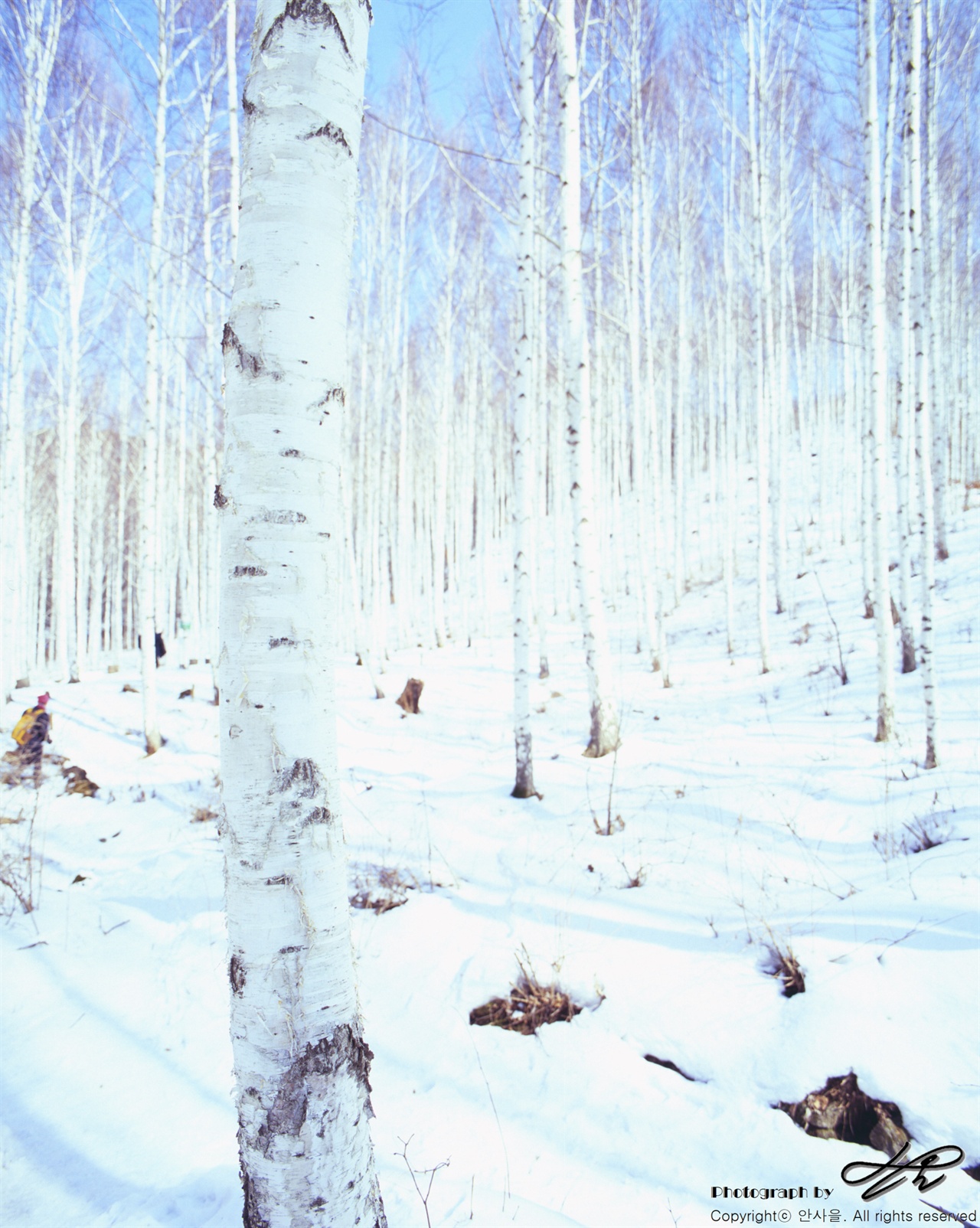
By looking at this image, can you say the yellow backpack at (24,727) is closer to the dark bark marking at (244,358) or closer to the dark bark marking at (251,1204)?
the dark bark marking at (251,1204)

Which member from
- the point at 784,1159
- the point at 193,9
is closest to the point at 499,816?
the point at 784,1159

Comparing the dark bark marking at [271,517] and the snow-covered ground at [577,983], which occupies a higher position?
the dark bark marking at [271,517]

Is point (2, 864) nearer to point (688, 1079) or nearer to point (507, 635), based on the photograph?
point (688, 1079)

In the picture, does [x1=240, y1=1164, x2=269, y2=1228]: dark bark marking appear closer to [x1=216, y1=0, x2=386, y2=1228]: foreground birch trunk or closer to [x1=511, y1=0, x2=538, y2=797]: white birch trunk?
[x1=216, y1=0, x2=386, y2=1228]: foreground birch trunk

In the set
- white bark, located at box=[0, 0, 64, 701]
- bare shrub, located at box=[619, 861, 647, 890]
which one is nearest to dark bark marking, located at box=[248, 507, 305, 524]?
bare shrub, located at box=[619, 861, 647, 890]

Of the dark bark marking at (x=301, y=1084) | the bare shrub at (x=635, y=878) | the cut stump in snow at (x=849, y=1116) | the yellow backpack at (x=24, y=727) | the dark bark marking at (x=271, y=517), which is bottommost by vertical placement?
the cut stump in snow at (x=849, y=1116)

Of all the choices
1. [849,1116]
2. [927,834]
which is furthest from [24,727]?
[927,834]

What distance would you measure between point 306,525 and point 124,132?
12.6 m

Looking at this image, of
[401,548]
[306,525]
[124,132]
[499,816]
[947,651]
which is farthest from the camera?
[401,548]

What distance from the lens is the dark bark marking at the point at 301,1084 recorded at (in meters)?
1.20

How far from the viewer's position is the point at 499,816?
4559 mm

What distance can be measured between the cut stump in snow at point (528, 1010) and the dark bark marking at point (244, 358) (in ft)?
8.27

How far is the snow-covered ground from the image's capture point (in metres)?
1.86
